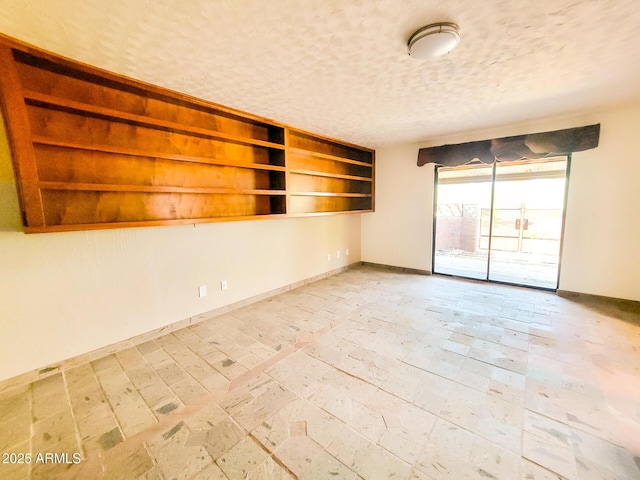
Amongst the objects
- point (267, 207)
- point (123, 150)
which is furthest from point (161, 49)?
point (267, 207)

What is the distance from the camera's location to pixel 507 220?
6.18m

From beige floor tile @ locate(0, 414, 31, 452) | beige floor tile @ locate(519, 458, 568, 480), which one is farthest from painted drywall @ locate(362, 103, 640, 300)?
beige floor tile @ locate(0, 414, 31, 452)

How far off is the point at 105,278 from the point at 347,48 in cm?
296

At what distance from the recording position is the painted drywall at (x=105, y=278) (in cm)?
205

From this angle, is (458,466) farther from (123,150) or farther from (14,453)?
(123,150)

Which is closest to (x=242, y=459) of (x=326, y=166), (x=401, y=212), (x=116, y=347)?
(x=116, y=347)

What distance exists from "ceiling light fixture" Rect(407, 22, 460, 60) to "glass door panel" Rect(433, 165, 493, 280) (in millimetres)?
3315

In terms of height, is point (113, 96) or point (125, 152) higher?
point (113, 96)

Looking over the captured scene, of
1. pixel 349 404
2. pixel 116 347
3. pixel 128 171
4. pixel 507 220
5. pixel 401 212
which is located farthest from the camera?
pixel 507 220

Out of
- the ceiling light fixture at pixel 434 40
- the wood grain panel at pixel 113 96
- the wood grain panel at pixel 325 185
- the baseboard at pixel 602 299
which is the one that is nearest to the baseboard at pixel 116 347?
the wood grain panel at pixel 325 185

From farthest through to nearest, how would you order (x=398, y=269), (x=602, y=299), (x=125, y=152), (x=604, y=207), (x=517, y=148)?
(x=398, y=269) < (x=517, y=148) < (x=602, y=299) < (x=604, y=207) < (x=125, y=152)

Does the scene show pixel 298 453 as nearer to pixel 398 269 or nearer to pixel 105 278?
pixel 105 278

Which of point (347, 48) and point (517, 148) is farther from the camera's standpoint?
point (517, 148)

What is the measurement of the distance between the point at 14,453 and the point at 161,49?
2.75 metres
